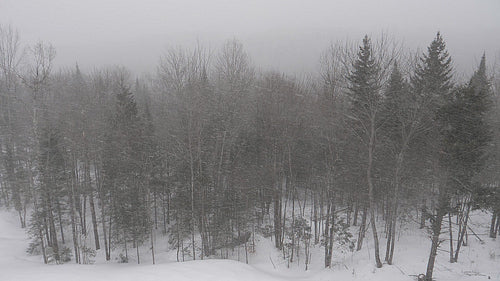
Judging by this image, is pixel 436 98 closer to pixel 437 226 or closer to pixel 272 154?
pixel 437 226

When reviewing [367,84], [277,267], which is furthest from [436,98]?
[277,267]

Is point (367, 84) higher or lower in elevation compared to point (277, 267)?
higher

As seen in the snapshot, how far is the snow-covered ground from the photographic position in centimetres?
1173

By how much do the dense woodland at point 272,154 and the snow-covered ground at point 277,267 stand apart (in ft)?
2.58

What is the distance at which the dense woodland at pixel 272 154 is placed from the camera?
1324 centimetres

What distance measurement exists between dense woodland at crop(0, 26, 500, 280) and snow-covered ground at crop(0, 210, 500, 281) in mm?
786

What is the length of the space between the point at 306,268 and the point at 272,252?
10.7 ft

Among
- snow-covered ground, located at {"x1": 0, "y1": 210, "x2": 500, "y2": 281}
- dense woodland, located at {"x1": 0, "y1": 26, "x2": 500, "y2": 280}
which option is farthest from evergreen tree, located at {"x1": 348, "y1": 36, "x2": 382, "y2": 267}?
snow-covered ground, located at {"x1": 0, "y1": 210, "x2": 500, "y2": 281}

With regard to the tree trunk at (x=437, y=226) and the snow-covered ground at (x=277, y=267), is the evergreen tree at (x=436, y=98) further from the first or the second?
the snow-covered ground at (x=277, y=267)

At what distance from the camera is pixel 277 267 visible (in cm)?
1745

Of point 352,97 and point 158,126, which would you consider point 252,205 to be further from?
point 158,126

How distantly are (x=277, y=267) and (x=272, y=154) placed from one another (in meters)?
8.05

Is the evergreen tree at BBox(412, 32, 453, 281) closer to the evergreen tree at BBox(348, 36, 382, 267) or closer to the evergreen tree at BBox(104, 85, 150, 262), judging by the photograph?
the evergreen tree at BBox(348, 36, 382, 267)

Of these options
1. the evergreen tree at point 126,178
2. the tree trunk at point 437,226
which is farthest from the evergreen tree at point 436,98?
the evergreen tree at point 126,178
